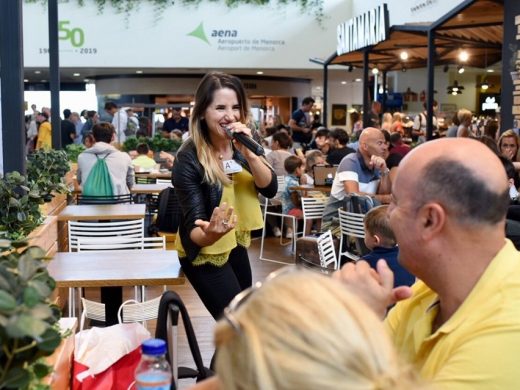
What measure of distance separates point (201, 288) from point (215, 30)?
18.2 m

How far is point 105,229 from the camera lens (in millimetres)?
5816

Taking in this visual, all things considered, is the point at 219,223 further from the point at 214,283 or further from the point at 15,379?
the point at 15,379

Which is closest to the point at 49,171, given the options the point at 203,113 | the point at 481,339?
the point at 203,113

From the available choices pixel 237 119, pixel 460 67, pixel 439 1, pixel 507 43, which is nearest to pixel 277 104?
pixel 460 67

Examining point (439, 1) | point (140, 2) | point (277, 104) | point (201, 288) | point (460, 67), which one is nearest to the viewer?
point (201, 288)

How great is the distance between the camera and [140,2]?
67.2 ft

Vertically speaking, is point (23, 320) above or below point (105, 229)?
above

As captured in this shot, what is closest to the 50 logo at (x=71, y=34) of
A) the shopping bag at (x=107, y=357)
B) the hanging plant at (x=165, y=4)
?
the hanging plant at (x=165, y=4)

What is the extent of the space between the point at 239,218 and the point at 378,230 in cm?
82

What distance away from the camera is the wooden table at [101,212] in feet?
20.7

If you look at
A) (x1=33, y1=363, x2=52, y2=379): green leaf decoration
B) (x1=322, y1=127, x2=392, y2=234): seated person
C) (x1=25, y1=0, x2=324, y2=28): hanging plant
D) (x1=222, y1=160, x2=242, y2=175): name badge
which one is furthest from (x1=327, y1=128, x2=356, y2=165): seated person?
(x1=25, y1=0, x2=324, y2=28): hanging plant

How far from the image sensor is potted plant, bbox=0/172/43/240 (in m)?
3.76

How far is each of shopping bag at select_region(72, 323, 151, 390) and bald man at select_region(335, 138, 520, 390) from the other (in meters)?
1.32

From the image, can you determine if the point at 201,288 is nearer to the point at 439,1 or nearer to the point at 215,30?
the point at 439,1
